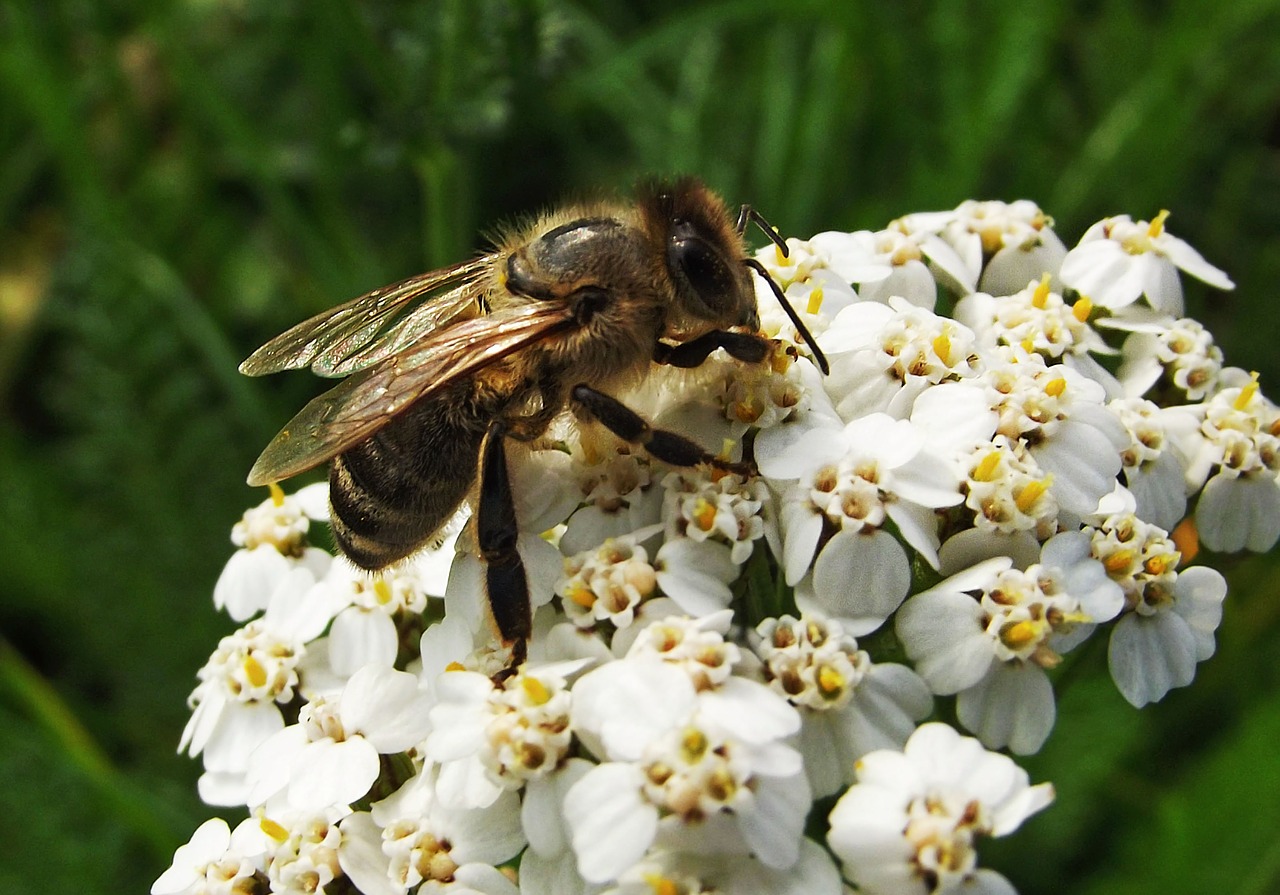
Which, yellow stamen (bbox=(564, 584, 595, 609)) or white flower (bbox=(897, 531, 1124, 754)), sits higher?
yellow stamen (bbox=(564, 584, 595, 609))

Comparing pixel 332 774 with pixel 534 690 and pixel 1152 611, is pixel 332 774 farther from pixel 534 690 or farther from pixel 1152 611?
pixel 1152 611

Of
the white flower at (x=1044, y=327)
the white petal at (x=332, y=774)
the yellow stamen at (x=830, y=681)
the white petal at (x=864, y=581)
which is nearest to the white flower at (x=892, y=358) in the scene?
the white flower at (x=1044, y=327)

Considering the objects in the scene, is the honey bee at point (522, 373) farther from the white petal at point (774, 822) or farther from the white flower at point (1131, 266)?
the white flower at point (1131, 266)

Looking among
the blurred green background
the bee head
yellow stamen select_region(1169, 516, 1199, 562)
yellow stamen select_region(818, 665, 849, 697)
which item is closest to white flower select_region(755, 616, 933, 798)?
yellow stamen select_region(818, 665, 849, 697)

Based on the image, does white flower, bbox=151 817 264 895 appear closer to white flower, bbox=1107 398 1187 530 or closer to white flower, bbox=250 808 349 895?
white flower, bbox=250 808 349 895

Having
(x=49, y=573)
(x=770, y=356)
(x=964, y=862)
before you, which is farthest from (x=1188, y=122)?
(x=49, y=573)

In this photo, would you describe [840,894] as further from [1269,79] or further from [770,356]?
[1269,79]
